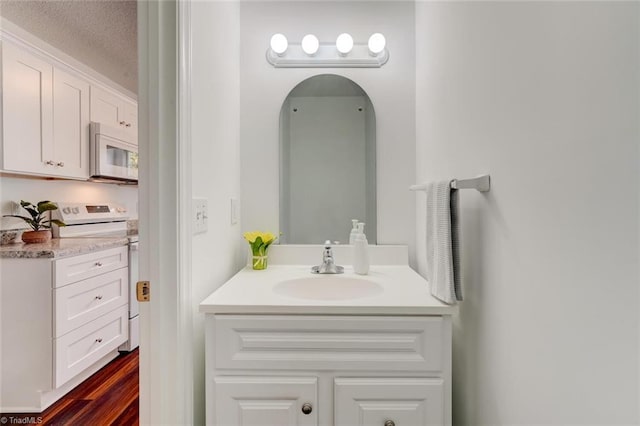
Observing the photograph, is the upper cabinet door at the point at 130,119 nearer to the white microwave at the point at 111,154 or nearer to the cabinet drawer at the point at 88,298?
the white microwave at the point at 111,154

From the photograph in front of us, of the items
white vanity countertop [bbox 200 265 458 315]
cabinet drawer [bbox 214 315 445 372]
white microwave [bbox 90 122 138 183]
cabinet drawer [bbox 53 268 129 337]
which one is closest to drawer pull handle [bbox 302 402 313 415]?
cabinet drawer [bbox 214 315 445 372]

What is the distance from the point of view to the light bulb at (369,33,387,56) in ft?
5.03

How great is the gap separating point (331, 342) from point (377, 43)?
4.66ft

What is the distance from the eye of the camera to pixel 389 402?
95cm

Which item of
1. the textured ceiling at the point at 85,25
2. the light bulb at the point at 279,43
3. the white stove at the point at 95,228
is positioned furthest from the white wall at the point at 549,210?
the white stove at the point at 95,228

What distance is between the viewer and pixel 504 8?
76 cm

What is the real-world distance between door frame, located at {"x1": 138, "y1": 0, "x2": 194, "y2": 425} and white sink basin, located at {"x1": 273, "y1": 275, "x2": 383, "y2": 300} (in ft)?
1.75

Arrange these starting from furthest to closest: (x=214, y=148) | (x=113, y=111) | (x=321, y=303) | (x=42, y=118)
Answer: (x=113, y=111), (x=42, y=118), (x=214, y=148), (x=321, y=303)

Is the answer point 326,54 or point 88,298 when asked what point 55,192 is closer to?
point 88,298

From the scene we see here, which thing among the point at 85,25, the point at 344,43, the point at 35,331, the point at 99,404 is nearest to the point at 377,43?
the point at 344,43

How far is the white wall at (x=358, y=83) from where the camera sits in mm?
1578

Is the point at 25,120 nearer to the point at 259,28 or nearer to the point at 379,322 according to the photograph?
the point at 259,28

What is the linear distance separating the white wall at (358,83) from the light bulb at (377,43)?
0.22 ft

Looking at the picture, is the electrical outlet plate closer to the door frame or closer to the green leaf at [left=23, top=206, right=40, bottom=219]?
the door frame
